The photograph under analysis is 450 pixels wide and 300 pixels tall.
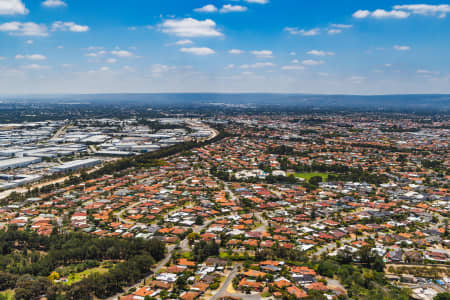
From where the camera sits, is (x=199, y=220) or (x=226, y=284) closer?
(x=226, y=284)

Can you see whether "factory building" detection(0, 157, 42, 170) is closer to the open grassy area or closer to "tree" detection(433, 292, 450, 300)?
the open grassy area

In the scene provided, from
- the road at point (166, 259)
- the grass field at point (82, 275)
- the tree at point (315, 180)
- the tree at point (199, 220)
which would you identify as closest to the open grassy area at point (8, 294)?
the grass field at point (82, 275)

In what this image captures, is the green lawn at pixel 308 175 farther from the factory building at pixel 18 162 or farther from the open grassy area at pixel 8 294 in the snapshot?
Answer: the factory building at pixel 18 162

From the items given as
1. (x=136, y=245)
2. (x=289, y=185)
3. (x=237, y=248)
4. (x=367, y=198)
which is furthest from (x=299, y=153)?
(x=136, y=245)

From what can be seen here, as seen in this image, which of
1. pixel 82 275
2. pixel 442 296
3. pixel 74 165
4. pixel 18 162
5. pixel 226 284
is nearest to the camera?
pixel 442 296

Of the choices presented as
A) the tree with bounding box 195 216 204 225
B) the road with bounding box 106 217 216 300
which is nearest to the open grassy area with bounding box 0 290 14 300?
the road with bounding box 106 217 216 300

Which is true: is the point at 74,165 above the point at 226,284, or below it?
above

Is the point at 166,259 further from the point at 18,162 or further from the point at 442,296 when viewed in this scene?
the point at 18,162

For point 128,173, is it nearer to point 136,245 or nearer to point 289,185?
point 289,185

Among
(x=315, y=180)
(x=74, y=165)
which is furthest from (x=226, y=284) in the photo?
(x=74, y=165)
